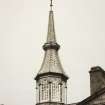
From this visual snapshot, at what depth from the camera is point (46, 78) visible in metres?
→ 54.7

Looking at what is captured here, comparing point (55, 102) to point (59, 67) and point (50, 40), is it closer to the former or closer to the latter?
point (59, 67)

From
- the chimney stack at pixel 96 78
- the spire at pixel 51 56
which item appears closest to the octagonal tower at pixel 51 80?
the spire at pixel 51 56

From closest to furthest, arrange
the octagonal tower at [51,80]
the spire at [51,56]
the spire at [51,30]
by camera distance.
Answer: the octagonal tower at [51,80] → the spire at [51,56] → the spire at [51,30]

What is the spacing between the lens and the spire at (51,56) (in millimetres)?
55634

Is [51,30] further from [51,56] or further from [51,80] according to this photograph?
[51,80]

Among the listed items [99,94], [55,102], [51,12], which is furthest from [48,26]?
[99,94]

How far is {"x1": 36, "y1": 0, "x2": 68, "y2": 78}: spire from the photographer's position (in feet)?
183

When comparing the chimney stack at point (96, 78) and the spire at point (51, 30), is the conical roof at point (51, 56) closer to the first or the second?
the spire at point (51, 30)

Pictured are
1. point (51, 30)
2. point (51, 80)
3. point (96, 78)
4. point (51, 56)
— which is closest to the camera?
point (96, 78)

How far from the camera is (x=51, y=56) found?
189 ft

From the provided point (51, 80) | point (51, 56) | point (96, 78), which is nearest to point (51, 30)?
point (51, 56)

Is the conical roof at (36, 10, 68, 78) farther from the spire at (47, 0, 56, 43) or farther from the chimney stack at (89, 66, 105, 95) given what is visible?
the chimney stack at (89, 66, 105, 95)

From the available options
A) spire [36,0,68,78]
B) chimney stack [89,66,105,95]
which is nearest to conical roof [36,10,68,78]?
spire [36,0,68,78]

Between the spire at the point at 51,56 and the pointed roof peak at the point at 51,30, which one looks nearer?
the spire at the point at 51,56
